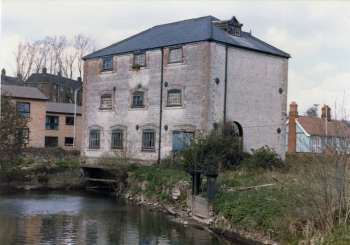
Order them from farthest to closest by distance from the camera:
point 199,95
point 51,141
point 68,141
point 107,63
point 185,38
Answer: point 68,141 < point 51,141 < point 107,63 < point 185,38 < point 199,95

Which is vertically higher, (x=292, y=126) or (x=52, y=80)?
(x=52, y=80)

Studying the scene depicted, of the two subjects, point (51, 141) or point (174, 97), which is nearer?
point (174, 97)

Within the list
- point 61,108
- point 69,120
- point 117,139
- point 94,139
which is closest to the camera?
point 117,139

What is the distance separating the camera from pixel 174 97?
32312 millimetres


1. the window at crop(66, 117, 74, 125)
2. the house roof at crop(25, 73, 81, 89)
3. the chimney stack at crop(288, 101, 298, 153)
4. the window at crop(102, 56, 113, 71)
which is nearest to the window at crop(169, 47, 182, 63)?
the window at crop(102, 56, 113, 71)

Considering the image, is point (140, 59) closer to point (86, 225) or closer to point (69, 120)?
point (86, 225)

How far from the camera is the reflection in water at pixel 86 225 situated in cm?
1828

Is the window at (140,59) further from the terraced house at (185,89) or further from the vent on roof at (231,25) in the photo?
the vent on roof at (231,25)

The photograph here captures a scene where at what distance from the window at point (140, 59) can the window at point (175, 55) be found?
2.49m

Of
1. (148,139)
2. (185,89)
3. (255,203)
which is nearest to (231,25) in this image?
(185,89)

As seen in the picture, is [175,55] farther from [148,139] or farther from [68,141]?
[68,141]

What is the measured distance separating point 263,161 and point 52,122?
97.6 ft

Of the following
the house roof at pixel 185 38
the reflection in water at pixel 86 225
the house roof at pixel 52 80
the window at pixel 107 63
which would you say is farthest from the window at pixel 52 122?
the reflection in water at pixel 86 225

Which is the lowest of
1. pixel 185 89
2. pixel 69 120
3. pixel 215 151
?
pixel 215 151
